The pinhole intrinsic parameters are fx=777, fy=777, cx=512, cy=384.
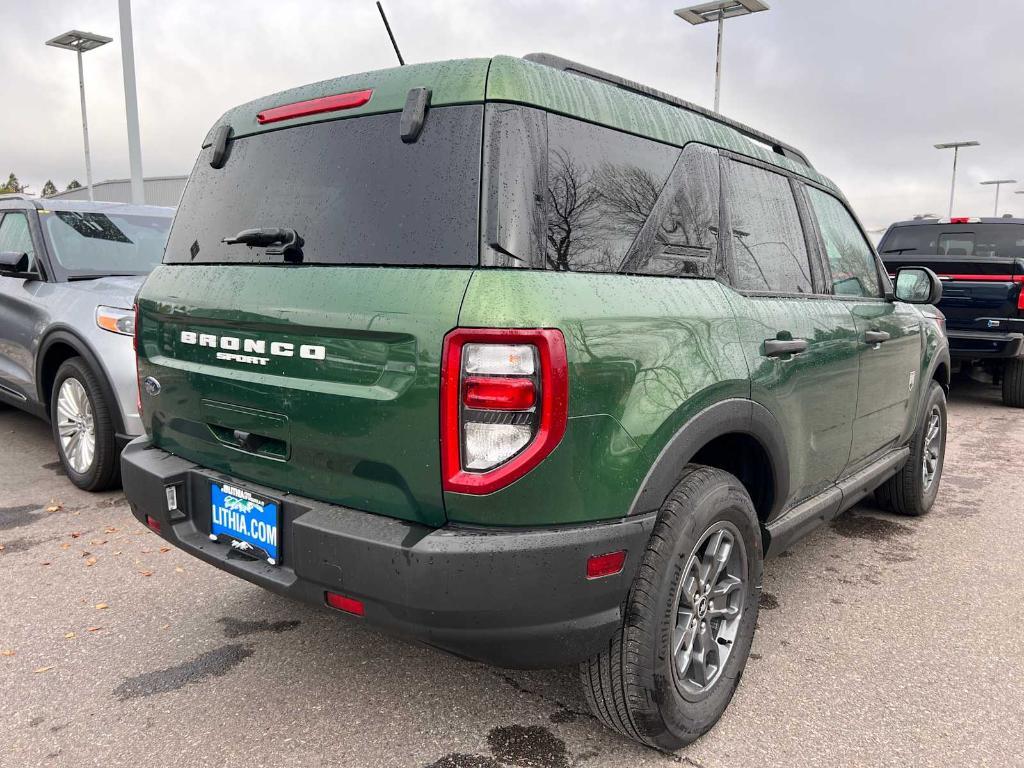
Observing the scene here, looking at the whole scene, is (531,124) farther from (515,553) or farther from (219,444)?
(219,444)

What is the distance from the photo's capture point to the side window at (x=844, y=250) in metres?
3.33

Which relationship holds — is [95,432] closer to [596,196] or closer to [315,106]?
[315,106]

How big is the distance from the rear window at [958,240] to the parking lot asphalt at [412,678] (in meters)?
6.21

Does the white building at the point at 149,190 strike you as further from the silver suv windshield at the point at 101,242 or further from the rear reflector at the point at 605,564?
the rear reflector at the point at 605,564

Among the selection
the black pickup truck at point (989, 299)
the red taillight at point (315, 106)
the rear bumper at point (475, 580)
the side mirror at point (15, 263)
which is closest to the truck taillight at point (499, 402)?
the rear bumper at point (475, 580)

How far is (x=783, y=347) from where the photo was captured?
261 centimetres

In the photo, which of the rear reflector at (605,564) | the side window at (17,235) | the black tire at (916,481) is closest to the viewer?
the rear reflector at (605,564)

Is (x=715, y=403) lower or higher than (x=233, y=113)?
lower

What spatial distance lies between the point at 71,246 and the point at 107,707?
3.75m

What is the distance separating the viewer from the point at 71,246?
5203 millimetres

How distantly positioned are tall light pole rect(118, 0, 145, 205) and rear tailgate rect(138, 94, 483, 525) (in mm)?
9970

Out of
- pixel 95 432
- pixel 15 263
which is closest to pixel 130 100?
pixel 15 263

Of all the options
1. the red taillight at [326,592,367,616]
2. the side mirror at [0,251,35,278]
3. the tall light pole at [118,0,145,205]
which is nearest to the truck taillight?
the red taillight at [326,592,367,616]

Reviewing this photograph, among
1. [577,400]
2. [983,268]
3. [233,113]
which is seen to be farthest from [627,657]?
[983,268]
